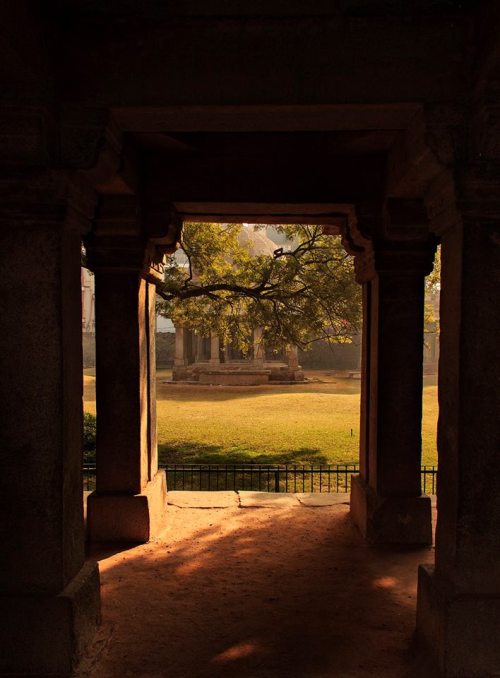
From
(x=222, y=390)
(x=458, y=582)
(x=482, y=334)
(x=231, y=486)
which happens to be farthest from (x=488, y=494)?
(x=222, y=390)

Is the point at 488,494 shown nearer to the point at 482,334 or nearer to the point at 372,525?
the point at 482,334

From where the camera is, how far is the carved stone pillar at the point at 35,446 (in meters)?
3.06

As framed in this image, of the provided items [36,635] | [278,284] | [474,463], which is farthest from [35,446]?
[278,284]

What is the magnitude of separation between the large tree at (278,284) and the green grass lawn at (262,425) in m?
2.72

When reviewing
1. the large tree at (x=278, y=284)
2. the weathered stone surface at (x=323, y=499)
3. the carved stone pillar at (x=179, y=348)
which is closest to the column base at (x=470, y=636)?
the weathered stone surface at (x=323, y=499)

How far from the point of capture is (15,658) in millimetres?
3062

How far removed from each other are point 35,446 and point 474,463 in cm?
270

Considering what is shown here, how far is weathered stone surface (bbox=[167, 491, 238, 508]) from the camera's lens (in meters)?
6.51

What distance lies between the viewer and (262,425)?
51.3 feet

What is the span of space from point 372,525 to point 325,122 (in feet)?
13.2

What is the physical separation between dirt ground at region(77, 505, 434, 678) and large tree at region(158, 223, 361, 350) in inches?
277

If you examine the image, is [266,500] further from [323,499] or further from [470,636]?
[470,636]

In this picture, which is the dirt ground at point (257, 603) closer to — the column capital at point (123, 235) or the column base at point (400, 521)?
the column base at point (400, 521)

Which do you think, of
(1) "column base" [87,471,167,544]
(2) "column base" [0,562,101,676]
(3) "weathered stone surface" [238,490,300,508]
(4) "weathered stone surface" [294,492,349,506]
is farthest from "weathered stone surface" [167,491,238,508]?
A: (2) "column base" [0,562,101,676]
